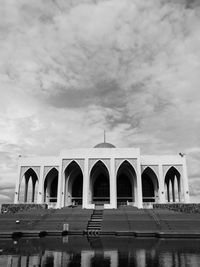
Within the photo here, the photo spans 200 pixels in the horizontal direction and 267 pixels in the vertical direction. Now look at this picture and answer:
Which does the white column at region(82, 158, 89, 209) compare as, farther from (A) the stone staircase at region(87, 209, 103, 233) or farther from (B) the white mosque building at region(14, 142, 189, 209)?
(A) the stone staircase at region(87, 209, 103, 233)

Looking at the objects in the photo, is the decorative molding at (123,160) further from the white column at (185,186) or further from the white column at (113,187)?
the white column at (185,186)

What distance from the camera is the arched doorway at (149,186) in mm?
Result: 43188

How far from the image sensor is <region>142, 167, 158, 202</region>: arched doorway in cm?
4319

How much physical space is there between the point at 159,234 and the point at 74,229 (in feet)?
22.9

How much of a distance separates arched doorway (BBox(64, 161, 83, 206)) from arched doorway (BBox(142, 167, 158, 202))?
1069 centimetres

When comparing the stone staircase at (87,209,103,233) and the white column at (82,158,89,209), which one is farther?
the white column at (82,158,89,209)

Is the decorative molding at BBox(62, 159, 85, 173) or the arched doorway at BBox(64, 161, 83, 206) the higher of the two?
the decorative molding at BBox(62, 159, 85, 173)

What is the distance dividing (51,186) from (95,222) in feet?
73.6

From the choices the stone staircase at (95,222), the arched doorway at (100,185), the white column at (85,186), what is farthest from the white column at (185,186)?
the stone staircase at (95,222)

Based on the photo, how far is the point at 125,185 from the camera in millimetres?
44594

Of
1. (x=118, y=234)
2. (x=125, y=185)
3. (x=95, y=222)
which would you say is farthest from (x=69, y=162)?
(x=118, y=234)

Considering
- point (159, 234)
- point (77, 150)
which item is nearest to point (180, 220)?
point (159, 234)

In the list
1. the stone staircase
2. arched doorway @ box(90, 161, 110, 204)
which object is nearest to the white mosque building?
arched doorway @ box(90, 161, 110, 204)

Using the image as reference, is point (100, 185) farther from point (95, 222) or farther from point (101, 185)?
point (95, 222)
